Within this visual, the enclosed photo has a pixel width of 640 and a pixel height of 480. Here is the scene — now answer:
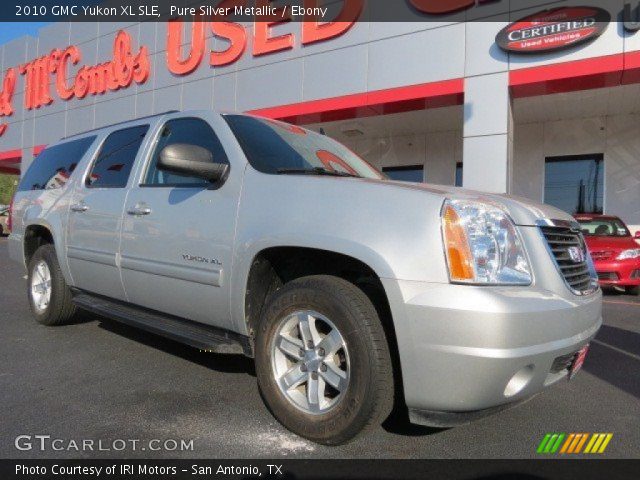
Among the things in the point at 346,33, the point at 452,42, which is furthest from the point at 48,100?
the point at 452,42

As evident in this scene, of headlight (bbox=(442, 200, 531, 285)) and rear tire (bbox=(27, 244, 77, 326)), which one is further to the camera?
rear tire (bbox=(27, 244, 77, 326))

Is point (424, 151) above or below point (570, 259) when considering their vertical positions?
above

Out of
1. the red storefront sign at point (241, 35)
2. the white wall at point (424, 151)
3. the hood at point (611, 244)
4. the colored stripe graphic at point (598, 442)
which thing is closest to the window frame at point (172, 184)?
the colored stripe graphic at point (598, 442)

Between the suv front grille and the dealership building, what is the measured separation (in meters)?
7.85

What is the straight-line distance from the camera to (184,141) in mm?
3510

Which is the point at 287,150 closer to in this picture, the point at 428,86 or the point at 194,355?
the point at 194,355

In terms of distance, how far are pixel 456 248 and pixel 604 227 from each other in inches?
326

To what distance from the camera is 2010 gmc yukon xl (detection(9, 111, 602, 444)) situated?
2131 mm

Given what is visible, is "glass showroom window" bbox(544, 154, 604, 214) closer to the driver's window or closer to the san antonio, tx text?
the driver's window

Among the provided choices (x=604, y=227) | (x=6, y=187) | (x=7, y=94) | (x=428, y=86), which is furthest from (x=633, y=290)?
(x=6, y=187)

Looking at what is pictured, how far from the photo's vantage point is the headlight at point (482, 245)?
2150mm

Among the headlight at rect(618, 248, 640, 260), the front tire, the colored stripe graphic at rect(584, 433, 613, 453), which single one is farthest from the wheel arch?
the headlight at rect(618, 248, 640, 260)

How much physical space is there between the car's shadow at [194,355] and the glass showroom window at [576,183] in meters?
12.3

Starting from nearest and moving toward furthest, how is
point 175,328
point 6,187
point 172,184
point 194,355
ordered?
1. point 175,328
2. point 172,184
3. point 194,355
4. point 6,187
